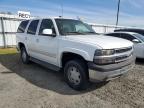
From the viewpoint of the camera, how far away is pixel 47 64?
229 inches

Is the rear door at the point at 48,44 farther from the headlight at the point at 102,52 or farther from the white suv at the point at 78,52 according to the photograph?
the headlight at the point at 102,52

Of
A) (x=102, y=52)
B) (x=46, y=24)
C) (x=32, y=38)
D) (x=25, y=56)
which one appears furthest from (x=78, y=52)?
(x=25, y=56)

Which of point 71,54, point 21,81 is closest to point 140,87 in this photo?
point 71,54

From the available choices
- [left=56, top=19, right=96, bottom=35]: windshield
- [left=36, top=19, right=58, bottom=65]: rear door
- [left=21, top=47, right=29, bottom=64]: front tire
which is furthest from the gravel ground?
[left=56, top=19, right=96, bottom=35]: windshield

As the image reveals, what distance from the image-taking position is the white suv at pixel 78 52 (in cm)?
411

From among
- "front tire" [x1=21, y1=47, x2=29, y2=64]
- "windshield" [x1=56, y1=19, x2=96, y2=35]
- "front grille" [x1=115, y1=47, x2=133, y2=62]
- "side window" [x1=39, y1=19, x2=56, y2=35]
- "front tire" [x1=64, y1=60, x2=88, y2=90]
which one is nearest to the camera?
"front grille" [x1=115, y1=47, x2=133, y2=62]

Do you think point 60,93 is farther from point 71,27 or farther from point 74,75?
point 71,27

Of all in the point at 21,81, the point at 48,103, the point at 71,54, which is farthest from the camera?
the point at 21,81

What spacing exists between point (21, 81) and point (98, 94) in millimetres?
2574

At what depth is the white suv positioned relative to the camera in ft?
13.5

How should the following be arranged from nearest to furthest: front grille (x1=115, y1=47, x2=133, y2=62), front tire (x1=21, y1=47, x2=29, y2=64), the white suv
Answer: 1. the white suv
2. front grille (x1=115, y1=47, x2=133, y2=62)
3. front tire (x1=21, y1=47, x2=29, y2=64)

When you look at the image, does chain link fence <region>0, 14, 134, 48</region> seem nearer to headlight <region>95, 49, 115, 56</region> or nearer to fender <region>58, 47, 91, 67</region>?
fender <region>58, 47, 91, 67</region>

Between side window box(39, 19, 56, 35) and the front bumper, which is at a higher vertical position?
side window box(39, 19, 56, 35)

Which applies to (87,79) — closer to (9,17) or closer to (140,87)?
(140,87)
